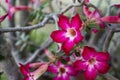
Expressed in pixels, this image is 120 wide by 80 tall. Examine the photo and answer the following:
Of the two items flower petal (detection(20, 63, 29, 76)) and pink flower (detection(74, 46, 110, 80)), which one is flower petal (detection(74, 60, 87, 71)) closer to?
pink flower (detection(74, 46, 110, 80))

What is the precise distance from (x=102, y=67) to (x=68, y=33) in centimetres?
13

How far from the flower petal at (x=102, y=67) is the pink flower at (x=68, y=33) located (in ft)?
0.34

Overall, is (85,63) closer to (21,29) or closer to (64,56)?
(64,56)

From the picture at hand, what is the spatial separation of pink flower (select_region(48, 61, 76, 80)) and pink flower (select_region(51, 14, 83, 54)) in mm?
119

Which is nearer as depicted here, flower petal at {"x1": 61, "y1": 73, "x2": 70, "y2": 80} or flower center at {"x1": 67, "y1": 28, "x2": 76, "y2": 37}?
flower center at {"x1": 67, "y1": 28, "x2": 76, "y2": 37}

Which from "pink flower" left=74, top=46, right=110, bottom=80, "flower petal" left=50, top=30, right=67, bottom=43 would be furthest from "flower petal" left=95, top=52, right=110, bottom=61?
"flower petal" left=50, top=30, right=67, bottom=43

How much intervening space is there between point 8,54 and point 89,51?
1.08 feet

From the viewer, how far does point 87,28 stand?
3.03 feet

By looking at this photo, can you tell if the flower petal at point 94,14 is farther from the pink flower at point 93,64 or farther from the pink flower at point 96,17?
the pink flower at point 93,64

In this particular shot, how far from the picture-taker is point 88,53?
854 millimetres

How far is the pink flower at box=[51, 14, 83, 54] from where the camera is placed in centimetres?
84

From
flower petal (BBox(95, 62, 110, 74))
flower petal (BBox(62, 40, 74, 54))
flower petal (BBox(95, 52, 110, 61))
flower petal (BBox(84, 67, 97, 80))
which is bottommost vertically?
flower petal (BBox(84, 67, 97, 80))

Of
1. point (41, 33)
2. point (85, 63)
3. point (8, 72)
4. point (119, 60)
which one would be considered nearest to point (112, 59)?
point (119, 60)

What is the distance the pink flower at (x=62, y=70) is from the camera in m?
0.95
